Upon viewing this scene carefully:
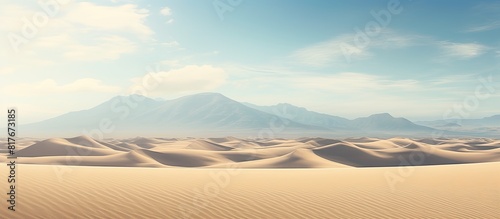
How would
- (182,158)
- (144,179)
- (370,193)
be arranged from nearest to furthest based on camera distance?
(370,193) → (144,179) → (182,158)

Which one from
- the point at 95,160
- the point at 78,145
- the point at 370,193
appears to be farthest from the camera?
the point at 78,145

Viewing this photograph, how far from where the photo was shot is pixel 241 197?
43.7ft

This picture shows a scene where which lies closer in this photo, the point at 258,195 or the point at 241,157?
the point at 258,195

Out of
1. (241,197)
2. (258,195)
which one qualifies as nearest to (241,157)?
(258,195)

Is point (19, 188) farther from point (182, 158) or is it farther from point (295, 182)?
point (182, 158)

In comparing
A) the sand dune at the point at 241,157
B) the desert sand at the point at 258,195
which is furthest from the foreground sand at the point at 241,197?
the sand dune at the point at 241,157

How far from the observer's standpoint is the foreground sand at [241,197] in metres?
11.4

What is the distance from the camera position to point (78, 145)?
180 ft

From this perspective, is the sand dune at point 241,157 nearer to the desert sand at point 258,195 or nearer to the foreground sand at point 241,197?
the desert sand at point 258,195

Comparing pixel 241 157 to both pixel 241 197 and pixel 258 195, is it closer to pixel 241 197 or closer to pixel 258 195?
pixel 258 195

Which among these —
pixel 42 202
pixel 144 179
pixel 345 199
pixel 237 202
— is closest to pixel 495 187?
pixel 345 199

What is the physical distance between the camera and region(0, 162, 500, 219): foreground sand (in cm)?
1136

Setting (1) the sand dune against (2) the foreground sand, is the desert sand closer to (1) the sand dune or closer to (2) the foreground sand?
(2) the foreground sand

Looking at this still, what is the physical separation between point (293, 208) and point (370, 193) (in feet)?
12.4
